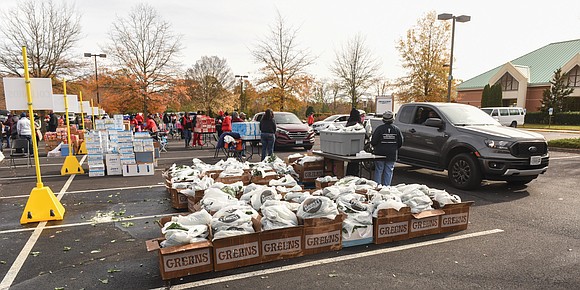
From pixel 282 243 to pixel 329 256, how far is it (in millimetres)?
641

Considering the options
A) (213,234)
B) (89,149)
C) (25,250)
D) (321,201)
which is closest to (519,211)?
(321,201)

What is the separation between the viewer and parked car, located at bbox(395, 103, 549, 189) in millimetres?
7102

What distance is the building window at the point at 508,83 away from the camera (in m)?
43.4

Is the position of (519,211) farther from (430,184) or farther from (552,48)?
(552,48)

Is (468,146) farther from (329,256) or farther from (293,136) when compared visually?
(293,136)

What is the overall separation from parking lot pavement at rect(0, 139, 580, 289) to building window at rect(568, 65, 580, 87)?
141 feet

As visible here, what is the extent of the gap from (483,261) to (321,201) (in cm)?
206

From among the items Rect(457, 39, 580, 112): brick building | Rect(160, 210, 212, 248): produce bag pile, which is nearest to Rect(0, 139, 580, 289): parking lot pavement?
Rect(160, 210, 212, 248): produce bag pile

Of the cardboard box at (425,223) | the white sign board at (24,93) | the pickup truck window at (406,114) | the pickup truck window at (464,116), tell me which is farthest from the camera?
the pickup truck window at (406,114)

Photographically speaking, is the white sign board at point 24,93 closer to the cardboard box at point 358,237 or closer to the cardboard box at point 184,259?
the cardboard box at point 184,259

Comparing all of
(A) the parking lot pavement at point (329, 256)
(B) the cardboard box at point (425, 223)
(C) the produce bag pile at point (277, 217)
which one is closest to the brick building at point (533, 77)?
(A) the parking lot pavement at point (329, 256)

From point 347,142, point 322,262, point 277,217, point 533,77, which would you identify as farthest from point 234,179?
point 533,77

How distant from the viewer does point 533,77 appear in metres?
43.7

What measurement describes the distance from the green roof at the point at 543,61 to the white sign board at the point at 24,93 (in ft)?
164
